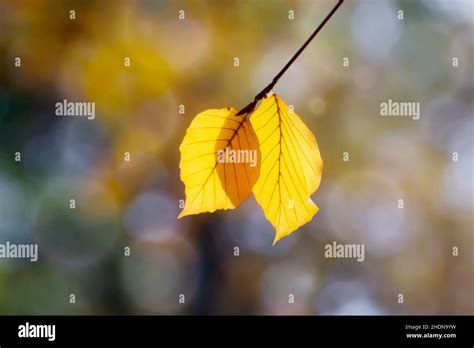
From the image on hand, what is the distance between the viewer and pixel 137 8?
5.03 ft

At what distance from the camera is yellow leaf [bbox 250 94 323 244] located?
368mm

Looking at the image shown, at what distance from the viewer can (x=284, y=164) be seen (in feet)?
1.28

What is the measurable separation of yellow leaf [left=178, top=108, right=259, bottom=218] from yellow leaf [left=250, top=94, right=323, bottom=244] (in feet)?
0.04

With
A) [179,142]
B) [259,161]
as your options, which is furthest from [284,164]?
[179,142]

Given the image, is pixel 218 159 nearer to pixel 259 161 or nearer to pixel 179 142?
pixel 259 161

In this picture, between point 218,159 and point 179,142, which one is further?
point 179,142

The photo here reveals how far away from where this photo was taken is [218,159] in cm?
40

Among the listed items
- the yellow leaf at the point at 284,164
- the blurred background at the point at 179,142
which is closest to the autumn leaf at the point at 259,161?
the yellow leaf at the point at 284,164

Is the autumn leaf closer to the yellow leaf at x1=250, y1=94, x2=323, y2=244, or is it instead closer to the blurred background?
the yellow leaf at x1=250, y1=94, x2=323, y2=244

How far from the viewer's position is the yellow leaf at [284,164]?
1.21 ft

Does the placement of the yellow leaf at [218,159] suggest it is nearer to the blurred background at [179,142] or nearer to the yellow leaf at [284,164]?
the yellow leaf at [284,164]

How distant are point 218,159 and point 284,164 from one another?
52mm
